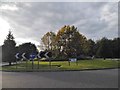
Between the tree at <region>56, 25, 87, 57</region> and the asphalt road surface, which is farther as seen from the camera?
the tree at <region>56, 25, 87, 57</region>

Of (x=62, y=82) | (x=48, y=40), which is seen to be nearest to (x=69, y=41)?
(x=48, y=40)

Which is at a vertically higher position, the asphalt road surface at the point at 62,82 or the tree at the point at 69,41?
→ the tree at the point at 69,41

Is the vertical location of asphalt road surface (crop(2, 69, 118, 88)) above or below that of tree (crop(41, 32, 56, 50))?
below

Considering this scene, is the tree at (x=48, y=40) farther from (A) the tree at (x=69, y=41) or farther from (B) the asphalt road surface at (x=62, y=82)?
(B) the asphalt road surface at (x=62, y=82)

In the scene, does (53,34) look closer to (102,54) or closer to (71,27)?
(71,27)

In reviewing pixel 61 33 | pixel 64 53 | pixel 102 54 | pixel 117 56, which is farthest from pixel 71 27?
pixel 117 56

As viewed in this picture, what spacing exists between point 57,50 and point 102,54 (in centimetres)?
2048

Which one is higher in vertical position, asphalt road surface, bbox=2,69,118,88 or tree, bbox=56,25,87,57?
tree, bbox=56,25,87,57

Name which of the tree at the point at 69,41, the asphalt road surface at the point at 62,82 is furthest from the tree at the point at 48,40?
the asphalt road surface at the point at 62,82

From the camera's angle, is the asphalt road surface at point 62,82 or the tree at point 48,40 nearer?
the asphalt road surface at point 62,82

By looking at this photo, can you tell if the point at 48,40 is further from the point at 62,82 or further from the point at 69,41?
the point at 62,82

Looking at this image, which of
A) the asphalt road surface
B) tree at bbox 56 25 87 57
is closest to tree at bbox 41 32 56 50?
tree at bbox 56 25 87 57

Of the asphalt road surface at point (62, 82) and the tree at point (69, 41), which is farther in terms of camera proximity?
the tree at point (69, 41)

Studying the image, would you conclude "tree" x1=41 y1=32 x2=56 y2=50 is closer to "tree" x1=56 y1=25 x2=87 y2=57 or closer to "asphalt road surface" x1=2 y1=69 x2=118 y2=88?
"tree" x1=56 y1=25 x2=87 y2=57
